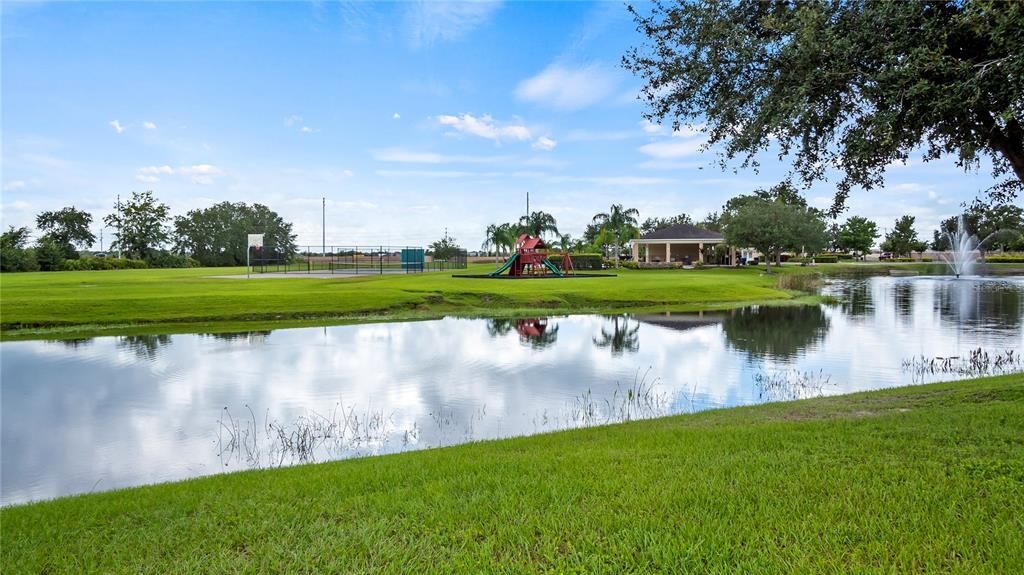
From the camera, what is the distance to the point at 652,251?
249 feet

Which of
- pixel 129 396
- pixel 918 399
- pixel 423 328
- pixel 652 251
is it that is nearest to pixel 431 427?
pixel 129 396

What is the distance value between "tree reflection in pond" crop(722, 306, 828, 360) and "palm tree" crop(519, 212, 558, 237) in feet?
135

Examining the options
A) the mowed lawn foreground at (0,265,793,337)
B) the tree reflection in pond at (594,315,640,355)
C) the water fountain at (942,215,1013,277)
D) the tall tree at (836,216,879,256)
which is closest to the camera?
the tree reflection in pond at (594,315,640,355)

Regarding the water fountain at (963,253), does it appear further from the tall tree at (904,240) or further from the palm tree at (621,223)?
the palm tree at (621,223)

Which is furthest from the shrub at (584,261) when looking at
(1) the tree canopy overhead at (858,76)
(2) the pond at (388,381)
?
(1) the tree canopy overhead at (858,76)

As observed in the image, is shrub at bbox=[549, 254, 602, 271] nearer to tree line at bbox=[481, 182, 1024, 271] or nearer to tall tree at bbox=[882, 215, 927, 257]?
tree line at bbox=[481, 182, 1024, 271]

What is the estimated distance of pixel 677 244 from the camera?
7475 cm

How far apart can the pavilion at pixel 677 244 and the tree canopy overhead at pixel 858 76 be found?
61133 mm

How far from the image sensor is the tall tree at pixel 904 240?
341ft

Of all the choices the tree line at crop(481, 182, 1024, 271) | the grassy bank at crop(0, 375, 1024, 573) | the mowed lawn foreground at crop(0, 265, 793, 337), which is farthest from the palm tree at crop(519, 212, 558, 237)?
the grassy bank at crop(0, 375, 1024, 573)

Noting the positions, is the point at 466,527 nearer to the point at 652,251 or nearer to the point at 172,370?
the point at 172,370

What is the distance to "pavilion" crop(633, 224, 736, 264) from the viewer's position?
7075 centimetres

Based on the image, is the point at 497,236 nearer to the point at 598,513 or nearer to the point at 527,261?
the point at 527,261

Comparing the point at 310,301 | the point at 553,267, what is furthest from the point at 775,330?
the point at 553,267
